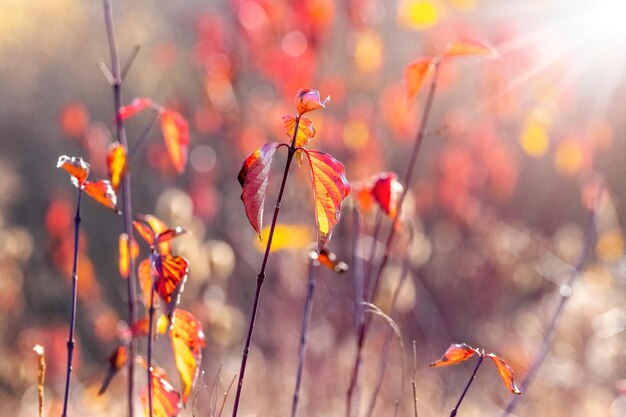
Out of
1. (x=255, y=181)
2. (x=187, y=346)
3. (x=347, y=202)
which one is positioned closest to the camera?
(x=255, y=181)

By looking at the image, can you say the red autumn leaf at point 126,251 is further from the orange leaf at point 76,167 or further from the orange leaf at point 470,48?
the orange leaf at point 470,48

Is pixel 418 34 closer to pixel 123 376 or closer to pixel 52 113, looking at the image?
pixel 52 113

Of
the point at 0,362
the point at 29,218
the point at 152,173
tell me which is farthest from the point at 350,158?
the point at 29,218

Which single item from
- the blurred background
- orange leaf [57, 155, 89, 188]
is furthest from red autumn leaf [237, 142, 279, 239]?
the blurred background

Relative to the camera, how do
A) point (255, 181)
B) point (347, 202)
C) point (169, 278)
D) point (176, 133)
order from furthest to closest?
point (347, 202)
point (176, 133)
point (169, 278)
point (255, 181)

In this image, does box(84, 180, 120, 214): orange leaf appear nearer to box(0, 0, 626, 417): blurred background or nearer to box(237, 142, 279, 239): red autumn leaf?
box(237, 142, 279, 239): red autumn leaf

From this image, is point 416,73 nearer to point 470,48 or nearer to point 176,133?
point 470,48

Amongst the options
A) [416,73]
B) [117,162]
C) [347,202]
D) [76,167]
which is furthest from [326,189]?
[347,202]
